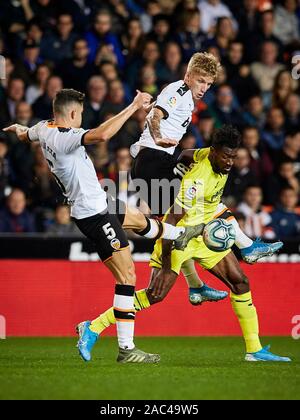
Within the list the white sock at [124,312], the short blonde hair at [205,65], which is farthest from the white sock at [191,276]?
the short blonde hair at [205,65]

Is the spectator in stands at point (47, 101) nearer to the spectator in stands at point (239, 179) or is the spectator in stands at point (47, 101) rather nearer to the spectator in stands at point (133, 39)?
the spectator in stands at point (133, 39)

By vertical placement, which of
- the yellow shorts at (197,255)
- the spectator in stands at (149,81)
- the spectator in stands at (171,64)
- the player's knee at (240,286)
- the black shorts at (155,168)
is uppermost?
the spectator in stands at (171,64)

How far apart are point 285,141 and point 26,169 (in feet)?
14.4

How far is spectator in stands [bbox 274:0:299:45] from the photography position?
59.1 feet

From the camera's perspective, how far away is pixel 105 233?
30.0 feet

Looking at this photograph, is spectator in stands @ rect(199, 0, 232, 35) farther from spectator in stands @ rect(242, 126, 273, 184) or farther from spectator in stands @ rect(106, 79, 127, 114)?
spectator in stands @ rect(106, 79, 127, 114)

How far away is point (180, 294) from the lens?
13.5m

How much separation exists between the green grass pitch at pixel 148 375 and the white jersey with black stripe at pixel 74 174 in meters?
1.48

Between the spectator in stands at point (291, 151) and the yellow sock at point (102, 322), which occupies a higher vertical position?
the spectator in stands at point (291, 151)

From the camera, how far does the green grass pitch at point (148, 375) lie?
7.39 m

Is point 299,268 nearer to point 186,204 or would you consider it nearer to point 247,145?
point 247,145

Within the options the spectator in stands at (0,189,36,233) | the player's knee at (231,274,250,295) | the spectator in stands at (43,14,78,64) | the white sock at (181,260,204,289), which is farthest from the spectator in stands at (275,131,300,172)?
the player's knee at (231,274,250,295)

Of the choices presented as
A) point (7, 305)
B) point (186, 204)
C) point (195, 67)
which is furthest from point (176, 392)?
point (7, 305)

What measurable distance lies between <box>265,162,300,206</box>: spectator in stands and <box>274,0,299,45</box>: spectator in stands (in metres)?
3.46
